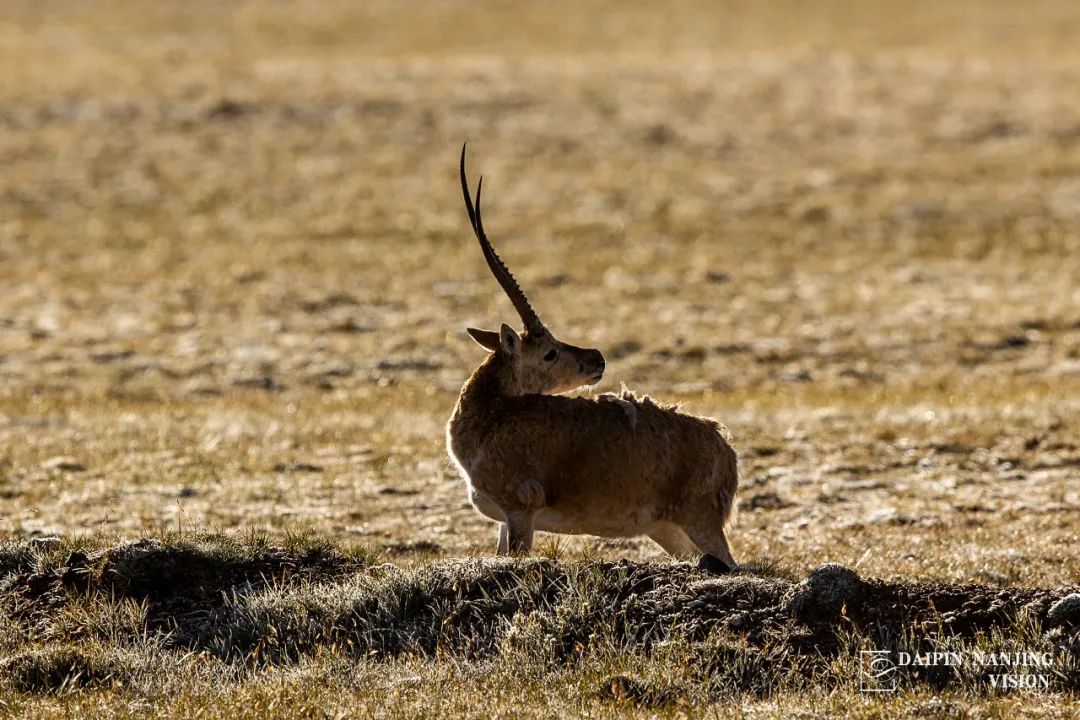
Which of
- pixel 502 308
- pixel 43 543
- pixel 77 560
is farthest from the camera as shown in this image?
pixel 502 308

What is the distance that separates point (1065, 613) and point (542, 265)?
77.6 feet

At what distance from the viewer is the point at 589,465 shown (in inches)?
446

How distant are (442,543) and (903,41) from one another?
171 feet

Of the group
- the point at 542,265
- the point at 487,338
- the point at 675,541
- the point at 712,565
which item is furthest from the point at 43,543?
the point at 542,265

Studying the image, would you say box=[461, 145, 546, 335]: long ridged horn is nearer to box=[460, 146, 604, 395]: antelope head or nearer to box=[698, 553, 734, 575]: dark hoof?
box=[460, 146, 604, 395]: antelope head

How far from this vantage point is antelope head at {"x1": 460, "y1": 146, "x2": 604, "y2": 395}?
39.0 ft

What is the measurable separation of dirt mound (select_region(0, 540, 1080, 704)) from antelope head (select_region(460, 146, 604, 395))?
6.25 feet

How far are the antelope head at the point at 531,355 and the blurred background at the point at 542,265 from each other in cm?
164

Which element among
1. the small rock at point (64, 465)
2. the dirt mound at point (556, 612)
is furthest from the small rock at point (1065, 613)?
the small rock at point (64, 465)

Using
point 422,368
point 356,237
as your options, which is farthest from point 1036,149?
point 422,368

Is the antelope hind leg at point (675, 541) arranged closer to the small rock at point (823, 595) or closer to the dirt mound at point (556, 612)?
the dirt mound at point (556, 612)

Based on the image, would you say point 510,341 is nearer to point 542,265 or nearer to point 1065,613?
point 1065,613

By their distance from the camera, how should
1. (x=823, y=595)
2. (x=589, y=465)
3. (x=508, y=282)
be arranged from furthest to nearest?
1. (x=508, y=282)
2. (x=589, y=465)
3. (x=823, y=595)

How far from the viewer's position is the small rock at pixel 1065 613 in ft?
30.8
